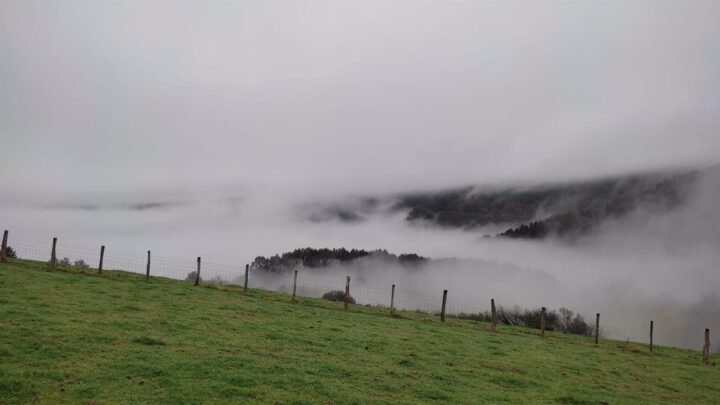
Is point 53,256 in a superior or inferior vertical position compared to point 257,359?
superior

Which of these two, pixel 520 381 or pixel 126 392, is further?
pixel 520 381

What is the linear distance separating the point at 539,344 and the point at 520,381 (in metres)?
17.4

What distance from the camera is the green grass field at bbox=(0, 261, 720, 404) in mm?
14648

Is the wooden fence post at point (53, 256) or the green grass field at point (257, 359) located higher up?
the wooden fence post at point (53, 256)

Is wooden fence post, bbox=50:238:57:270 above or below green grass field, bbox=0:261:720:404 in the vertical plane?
above

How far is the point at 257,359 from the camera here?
18.3m

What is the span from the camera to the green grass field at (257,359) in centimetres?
1465

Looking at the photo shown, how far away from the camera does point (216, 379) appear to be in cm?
1552

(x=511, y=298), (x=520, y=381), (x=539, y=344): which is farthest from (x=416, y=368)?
(x=511, y=298)

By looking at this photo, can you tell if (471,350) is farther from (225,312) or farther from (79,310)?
(79,310)

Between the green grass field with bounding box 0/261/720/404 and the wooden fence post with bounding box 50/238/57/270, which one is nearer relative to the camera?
the green grass field with bounding box 0/261/720/404

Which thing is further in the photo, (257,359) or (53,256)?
(53,256)

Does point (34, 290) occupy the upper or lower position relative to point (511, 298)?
upper

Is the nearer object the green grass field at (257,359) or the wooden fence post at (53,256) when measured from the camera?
the green grass field at (257,359)
